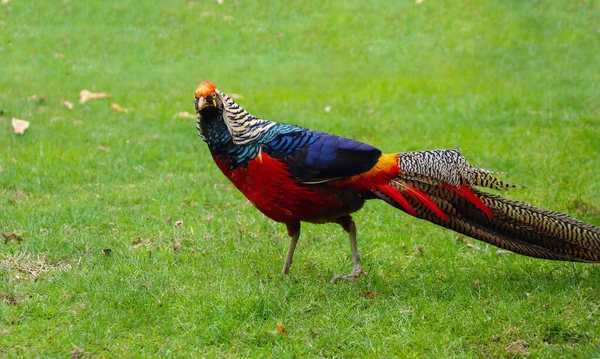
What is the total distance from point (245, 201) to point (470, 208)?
290 centimetres

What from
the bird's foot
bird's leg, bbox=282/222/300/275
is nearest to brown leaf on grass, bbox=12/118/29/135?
bird's leg, bbox=282/222/300/275

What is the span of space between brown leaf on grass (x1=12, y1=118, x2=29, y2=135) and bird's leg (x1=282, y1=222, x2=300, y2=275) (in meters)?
4.99

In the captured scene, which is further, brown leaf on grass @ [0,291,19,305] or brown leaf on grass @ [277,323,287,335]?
brown leaf on grass @ [0,291,19,305]

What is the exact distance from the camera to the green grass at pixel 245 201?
4.43m

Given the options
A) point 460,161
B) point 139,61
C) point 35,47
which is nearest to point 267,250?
point 460,161

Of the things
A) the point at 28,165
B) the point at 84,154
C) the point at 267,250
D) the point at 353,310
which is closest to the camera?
the point at 353,310

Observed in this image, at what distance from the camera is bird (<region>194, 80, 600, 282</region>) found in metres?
4.83

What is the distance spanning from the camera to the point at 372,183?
4.91 metres

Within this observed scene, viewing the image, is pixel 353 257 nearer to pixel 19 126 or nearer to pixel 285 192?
pixel 285 192

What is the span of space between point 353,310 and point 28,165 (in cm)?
459

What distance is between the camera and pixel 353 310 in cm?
470

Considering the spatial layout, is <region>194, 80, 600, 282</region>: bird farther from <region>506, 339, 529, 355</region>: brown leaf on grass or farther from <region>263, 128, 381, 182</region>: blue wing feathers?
<region>506, 339, 529, 355</region>: brown leaf on grass

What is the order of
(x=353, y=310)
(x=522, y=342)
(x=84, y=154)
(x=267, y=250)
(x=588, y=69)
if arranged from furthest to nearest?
(x=588, y=69) < (x=84, y=154) < (x=267, y=250) < (x=353, y=310) < (x=522, y=342)

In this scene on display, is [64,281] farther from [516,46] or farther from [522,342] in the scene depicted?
[516,46]
